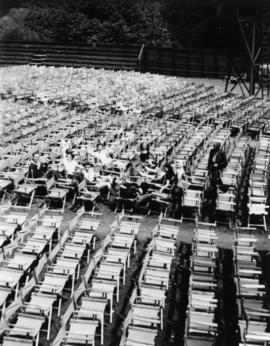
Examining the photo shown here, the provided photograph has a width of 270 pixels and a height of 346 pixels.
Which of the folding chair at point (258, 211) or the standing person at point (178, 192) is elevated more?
the standing person at point (178, 192)

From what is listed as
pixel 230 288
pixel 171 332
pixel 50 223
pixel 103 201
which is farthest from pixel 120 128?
pixel 171 332

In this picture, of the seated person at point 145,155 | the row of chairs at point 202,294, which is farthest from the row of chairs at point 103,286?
the seated person at point 145,155

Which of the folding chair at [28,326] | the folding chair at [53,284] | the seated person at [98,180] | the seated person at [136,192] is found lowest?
the folding chair at [28,326]

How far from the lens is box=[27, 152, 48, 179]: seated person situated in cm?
1859

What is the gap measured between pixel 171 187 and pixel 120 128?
762 centimetres

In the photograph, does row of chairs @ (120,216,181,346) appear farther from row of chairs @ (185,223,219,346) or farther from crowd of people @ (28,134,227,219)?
crowd of people @ (28,134,227,219)

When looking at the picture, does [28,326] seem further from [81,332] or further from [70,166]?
[70,166]

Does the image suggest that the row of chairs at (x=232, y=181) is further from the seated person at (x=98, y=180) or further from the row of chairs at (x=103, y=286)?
the seated person at (x=98, y=180)

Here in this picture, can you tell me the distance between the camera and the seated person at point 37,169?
61.0 feet

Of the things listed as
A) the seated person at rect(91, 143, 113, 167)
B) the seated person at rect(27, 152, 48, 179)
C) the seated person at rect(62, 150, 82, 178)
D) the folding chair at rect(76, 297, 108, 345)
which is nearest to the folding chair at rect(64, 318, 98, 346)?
the folding chair at rect(76, 297, 108, 345)

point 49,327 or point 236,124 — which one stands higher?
point 236,124

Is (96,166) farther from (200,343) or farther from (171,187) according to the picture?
(200,343)

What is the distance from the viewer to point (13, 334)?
33.6 ft

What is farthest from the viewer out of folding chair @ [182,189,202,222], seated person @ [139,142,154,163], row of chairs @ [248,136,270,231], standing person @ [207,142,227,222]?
seated person @ [139,142,154,163]
